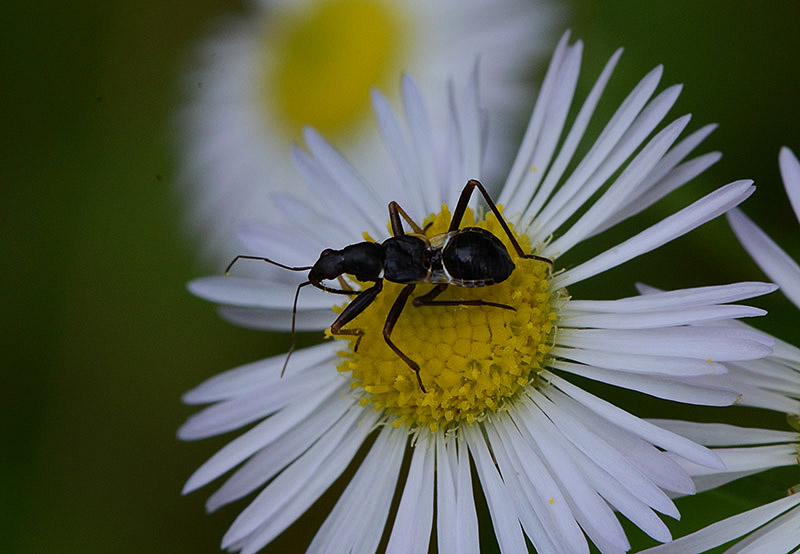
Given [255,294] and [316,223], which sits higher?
[316,223]

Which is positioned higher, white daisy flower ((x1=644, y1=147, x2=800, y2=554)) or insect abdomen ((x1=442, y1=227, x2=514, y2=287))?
insect abdomen ((x1=442, y1=227, x2=514, y2=287))

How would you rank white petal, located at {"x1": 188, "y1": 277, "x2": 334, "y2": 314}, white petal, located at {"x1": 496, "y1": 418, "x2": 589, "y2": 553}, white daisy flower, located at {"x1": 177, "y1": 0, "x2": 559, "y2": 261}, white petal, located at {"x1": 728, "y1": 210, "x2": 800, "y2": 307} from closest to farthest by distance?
white petal, located at {"x1": 496, "y1": 418, "x2": 589, "y2": 553}
white petal, located at {"x1": 728, "y1": 210, "x2": 800, "y2": 307}
white petal, located at {"x1": 188, "y1": 277, "x2": 334, "y2": 314}
white daisy flower, located at {"x1": 177, "y1": 0, "x2": 559, "y2": 261}

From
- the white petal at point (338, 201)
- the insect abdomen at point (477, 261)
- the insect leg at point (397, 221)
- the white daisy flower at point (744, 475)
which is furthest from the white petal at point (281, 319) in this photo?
the white daisy flower at point (744, 475)

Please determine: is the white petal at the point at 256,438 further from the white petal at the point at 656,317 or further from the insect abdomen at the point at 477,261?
the white petal at the point at 656,317

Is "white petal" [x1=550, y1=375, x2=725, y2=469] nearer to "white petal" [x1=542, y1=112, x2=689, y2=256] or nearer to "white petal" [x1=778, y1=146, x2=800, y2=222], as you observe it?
"white petal" [x1=542, y1=112, x2=689, y2=256]

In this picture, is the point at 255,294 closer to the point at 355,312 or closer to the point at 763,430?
the point at 355,312

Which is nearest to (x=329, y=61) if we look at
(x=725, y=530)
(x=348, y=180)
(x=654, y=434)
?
(x=348, y=180)

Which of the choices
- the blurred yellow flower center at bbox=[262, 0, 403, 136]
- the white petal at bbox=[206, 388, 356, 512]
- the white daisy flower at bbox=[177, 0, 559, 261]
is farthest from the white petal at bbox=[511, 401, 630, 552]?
the blurred yellow flower center at bbox=[262, 0, 403, 136]
